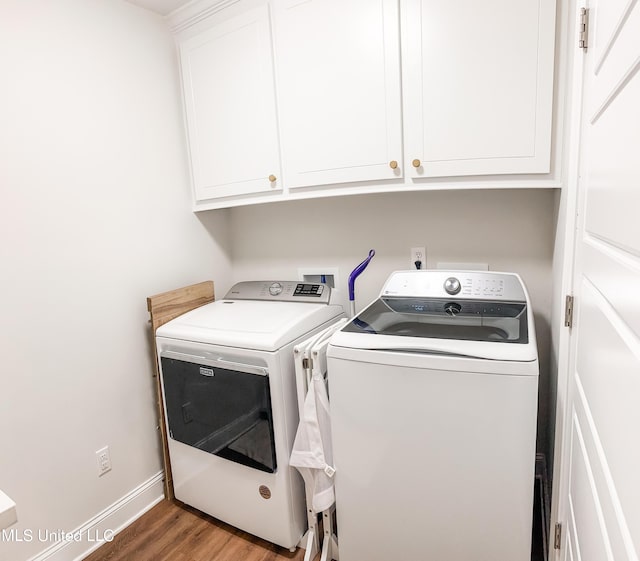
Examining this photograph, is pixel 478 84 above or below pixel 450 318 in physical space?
above

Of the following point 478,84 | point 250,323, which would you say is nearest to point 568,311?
point 478,84

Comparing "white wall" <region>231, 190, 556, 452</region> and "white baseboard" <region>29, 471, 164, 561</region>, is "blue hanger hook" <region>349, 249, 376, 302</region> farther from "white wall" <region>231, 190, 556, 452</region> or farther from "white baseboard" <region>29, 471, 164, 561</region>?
"white baseboard" <region>29, 471, 164, 561</region>

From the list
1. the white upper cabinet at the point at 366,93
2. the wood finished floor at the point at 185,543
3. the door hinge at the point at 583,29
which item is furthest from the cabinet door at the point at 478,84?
the wood finished floor at the point at 185,543

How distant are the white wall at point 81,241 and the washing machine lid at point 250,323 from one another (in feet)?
1.00

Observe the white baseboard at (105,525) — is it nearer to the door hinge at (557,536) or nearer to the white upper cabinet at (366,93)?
the white upper cabinet at (366,93)

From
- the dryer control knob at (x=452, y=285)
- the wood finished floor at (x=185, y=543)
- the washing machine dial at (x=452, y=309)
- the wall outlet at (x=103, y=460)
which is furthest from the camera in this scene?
the wall outlet at (x=103, y=460)

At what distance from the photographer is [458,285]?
1.56 meters

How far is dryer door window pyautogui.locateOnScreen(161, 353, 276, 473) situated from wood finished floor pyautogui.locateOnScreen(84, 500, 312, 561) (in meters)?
0.40

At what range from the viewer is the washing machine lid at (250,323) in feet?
5.07

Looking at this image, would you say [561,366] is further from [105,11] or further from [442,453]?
[105,11]

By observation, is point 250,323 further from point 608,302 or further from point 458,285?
point 608,302

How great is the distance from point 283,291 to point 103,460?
112 cm

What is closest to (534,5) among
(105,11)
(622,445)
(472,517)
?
(622,445)

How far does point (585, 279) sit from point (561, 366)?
1.23 feet
